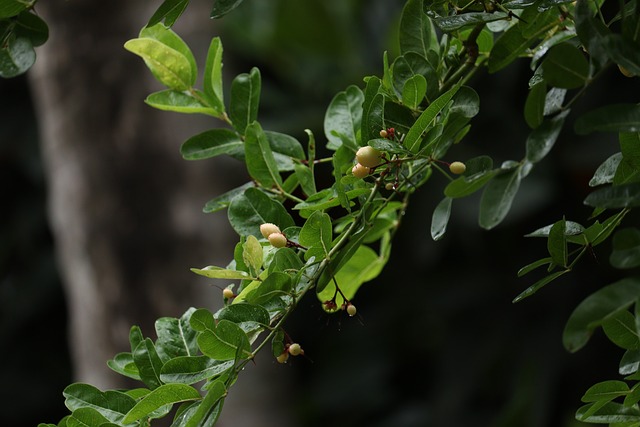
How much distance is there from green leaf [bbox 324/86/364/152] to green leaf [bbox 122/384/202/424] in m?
0.16

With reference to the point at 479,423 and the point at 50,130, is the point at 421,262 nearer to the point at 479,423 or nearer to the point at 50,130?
the point at 479,423

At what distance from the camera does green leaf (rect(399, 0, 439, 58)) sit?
0.40m

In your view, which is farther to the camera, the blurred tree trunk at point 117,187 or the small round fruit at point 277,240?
the blurred tree trunk at point 117,187

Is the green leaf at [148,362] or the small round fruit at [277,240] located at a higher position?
the small round fruit at [277,240]

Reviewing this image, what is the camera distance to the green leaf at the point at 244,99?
0.45 metres

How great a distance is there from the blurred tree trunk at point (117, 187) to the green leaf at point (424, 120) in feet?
4.04

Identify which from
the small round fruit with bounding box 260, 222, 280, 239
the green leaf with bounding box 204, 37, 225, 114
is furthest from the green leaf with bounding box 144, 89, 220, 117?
the small round fruit with bounding box 260, 222, 280, 239

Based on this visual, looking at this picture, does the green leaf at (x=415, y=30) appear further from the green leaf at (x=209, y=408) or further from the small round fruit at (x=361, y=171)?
the green leaf at (x=209, y=408)

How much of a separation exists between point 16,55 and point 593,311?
0.30m

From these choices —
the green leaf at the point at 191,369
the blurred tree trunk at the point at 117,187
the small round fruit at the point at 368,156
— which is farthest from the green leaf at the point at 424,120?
the blurred tree trunk at the point at 117,187

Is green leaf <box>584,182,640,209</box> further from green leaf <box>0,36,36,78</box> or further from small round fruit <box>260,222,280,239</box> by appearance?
green leaf <box>0,36,36,78</box>

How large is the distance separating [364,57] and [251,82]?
184cm

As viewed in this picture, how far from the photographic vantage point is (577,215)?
5.93 feet

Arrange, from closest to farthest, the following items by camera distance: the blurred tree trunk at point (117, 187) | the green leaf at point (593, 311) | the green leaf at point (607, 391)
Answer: the green leaf at point (593, 311) → the green leaf at point (607, 391) → the blurred tree trunk at point (117, 187)
